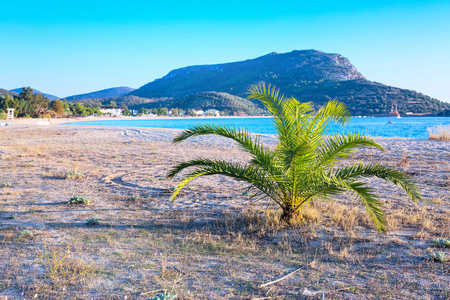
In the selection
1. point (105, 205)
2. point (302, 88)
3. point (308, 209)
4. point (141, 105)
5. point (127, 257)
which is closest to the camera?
point (127, 257)

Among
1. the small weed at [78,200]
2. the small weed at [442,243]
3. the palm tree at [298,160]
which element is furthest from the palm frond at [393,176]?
the small weed at [78,200]

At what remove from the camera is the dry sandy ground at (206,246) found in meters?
3.17

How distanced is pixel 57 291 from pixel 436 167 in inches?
460

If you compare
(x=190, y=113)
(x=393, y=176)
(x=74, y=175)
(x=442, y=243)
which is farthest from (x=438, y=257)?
(x=190, y=113)

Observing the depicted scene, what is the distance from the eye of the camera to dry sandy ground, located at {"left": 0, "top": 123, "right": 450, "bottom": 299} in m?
3.17

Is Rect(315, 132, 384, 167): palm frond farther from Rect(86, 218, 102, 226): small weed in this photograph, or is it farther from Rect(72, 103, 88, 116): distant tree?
Rect(72, 103, 88, 116): distant tree

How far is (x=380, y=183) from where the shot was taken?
8844mm

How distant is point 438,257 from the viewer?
149 inches

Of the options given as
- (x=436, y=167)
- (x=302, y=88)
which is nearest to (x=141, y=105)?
(x=302, y=88)

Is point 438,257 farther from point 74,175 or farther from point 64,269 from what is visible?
point 74,175

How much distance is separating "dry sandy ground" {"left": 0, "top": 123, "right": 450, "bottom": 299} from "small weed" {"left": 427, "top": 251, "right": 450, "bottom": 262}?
0.08 metres

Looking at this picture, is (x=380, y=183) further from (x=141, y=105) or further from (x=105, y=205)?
(x=141, y=105)

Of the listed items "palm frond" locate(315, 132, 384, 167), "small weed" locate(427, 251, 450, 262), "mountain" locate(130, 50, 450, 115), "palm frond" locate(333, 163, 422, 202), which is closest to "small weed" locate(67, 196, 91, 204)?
"palm frond" locate(315, 132, 384, 167)

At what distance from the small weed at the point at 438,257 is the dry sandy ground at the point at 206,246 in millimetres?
76
